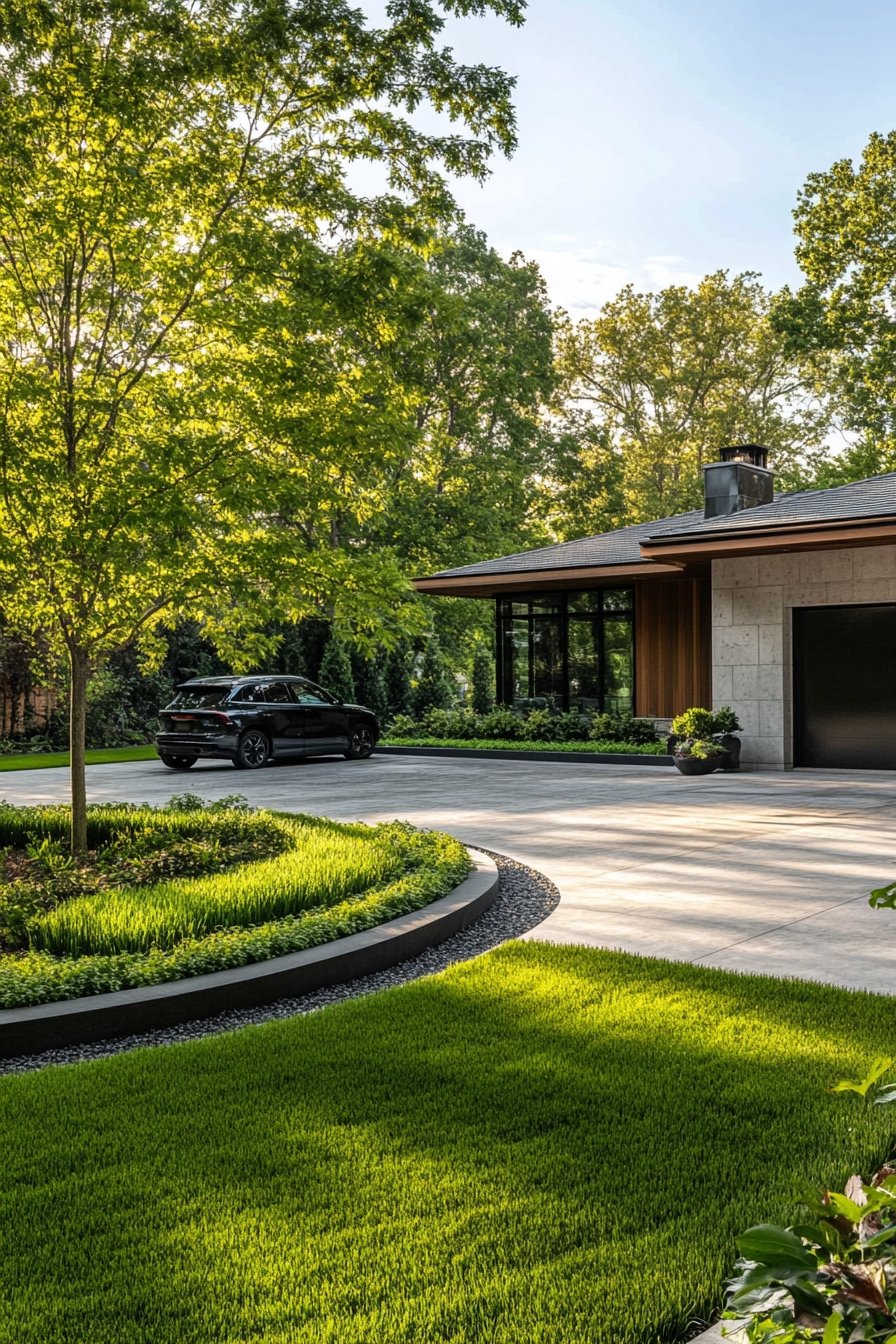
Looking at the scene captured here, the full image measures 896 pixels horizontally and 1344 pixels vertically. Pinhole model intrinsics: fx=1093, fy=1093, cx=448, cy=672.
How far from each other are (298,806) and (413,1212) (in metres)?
10.8

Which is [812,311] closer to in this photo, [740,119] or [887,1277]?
[740,119]

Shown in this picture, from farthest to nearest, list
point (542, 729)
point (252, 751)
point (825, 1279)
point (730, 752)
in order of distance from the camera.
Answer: point (542, 729)
point (252, 751)
point (730, 752)
point (825, 1279)

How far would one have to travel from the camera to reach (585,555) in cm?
2348

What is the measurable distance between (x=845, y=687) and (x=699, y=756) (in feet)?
9.41

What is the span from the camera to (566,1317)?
2.60 metres

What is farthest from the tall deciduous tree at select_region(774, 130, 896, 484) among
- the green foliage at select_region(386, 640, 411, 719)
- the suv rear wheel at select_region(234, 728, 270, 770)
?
the suv rear wheel at select_region(234, 728, 270, 770)

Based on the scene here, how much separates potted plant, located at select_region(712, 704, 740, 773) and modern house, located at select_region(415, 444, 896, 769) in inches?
17.0

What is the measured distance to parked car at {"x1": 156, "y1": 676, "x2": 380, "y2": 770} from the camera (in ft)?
64.5

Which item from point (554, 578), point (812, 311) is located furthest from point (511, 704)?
point (812, 311)

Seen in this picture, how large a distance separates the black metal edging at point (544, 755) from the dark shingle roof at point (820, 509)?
4.06m

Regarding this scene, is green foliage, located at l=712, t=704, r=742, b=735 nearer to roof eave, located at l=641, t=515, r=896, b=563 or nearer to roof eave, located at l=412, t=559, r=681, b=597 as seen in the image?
roof eave, located at l=641, t=515, r=896, b=563

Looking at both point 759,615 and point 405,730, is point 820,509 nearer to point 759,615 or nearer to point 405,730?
point 759,615

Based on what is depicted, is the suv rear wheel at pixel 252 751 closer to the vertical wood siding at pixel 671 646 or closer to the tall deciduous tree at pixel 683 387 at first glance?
the vertical wood siding at pixel 671 646

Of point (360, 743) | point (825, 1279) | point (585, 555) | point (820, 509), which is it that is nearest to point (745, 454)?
point (585, 555)
